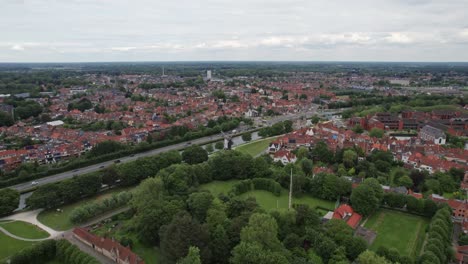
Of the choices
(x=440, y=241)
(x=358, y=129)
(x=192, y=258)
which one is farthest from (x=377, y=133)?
(x=192, y=258)

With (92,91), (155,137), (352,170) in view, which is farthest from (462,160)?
(92,91)

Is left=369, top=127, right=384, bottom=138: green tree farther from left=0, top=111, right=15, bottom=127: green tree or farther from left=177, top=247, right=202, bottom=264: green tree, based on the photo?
left=0, top=111, right=15, bottom=127: green tree

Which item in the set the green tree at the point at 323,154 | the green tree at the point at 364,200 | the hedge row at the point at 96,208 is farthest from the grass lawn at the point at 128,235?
the green tree at the point at 323,154

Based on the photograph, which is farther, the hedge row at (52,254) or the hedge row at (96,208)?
the hedge row at (96,208)

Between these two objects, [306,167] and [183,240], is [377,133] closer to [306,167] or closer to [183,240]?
[306,167]

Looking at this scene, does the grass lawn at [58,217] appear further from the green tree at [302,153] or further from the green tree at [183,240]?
the green tree at [302,153]

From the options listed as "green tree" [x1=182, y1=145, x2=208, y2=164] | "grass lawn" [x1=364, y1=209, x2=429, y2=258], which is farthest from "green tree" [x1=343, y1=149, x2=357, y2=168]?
"green tree" [x1=182, y1=145, x2=208, y2=164]
